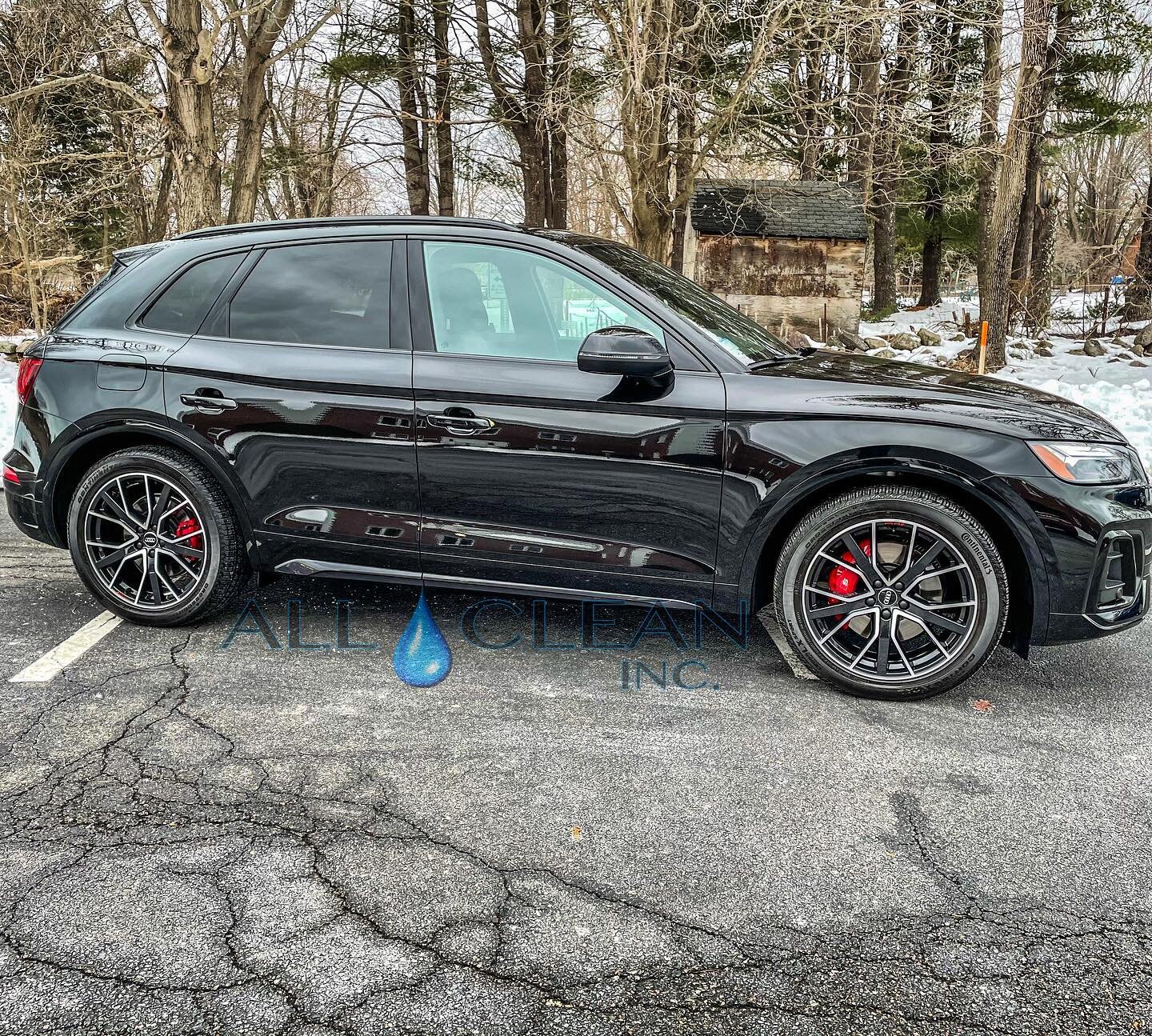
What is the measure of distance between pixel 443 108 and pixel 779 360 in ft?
53.3

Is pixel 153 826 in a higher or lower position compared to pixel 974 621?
lower

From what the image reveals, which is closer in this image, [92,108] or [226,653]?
[226,653]

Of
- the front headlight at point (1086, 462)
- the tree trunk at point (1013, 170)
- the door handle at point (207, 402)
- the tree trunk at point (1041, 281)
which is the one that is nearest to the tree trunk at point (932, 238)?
the tree trunk at point (1041, 281)

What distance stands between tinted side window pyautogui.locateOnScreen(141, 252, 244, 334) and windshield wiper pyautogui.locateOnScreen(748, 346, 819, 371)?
238 centimetres

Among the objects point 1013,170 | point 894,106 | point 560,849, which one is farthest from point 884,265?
point 560,849

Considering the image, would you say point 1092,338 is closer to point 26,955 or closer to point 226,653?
point 226,653

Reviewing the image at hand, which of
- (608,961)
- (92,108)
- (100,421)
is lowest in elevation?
(608,961)

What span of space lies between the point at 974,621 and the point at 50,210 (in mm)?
24573

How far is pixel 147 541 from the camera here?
4.27m

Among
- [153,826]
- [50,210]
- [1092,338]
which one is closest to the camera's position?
[153,826]

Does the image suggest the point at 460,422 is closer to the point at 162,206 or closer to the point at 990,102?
the point at 990,102

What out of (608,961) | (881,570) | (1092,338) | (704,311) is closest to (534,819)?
(608,961)

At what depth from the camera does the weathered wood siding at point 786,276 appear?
2045 centimetres

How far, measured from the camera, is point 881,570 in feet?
11.9
